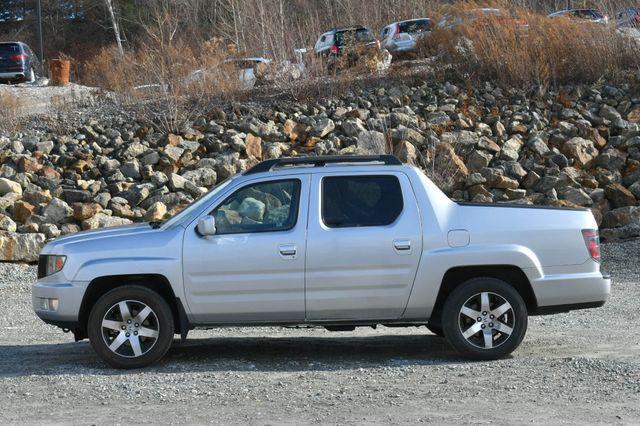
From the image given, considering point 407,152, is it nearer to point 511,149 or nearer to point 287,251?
point 511,149

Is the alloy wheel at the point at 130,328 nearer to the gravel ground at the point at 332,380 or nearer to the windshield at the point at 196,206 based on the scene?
the gravel ground at the point at 332,380

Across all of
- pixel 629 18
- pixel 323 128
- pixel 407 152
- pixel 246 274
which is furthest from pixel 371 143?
pixel 246 274

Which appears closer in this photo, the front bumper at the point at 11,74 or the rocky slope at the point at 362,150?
the rocky slope at the point at 362,150

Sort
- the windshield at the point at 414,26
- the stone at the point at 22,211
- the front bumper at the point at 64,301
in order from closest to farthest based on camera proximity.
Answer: the front bumper at the point at 64,301, the stone at the point at 22,211, the windshield at the point at 414,26

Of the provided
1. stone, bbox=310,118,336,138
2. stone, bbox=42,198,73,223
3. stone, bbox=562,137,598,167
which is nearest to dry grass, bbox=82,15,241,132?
stone, bbox=310,118,336,138

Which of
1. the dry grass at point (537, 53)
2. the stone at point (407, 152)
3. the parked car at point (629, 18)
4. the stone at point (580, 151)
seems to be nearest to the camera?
the stone at point (407, 152)

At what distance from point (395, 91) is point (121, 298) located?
1779 cm

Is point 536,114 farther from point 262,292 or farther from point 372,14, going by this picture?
point 372,14

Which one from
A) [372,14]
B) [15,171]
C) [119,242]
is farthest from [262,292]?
[372,14]

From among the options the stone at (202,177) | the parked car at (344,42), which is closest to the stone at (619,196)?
the stone at (202,177)

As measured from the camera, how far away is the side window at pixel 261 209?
9.07 m

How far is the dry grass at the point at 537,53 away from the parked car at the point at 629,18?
3.88 feet

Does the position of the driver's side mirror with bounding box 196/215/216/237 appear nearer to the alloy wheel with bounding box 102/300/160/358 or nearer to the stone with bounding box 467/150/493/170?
the alloy wheel with bounding box 102/300/160/358

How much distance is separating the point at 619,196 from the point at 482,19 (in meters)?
9.24
